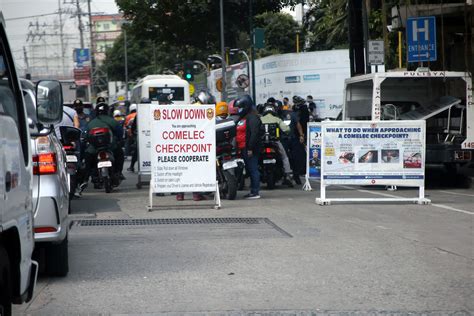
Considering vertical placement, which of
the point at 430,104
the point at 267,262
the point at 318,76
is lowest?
the point at 267,262

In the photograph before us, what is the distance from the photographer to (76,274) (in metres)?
8.27

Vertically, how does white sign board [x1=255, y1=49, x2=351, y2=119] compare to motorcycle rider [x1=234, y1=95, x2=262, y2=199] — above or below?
above

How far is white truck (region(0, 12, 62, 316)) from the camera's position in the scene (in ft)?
15.9

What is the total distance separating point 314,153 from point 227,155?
3.37 m

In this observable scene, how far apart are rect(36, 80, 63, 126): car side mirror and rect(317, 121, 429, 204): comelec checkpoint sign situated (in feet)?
26.4

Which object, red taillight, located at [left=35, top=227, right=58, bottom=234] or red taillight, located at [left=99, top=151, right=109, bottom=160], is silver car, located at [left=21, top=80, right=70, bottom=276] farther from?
red taillight, located at [left=99, top=151, right=109, bottom=160]

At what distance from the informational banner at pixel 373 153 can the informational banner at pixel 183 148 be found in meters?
1.82

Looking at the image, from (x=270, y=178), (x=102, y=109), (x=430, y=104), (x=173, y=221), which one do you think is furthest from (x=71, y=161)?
(x=430, y=104)

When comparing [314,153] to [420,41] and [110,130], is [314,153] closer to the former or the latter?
[420,41]

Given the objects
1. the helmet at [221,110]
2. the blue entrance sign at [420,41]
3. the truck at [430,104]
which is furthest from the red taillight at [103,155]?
the blue entrance sign at [420,41]

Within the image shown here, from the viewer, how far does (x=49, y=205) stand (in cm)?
763

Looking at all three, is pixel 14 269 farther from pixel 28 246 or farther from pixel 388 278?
pixel 388 278

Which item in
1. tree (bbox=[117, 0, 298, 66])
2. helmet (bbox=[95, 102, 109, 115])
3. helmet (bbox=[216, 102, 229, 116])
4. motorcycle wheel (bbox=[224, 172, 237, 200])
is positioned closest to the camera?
motorcycle wheel (bbox=[224, 172, 237, 200])

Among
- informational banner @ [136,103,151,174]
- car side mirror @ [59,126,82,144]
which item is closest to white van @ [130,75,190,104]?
informational banner @ [136,103,151,174]
